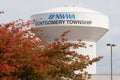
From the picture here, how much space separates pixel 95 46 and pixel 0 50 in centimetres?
3340

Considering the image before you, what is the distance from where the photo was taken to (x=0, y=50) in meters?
20.0

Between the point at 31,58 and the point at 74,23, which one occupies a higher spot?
the point at 74,23

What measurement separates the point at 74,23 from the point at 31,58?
29701mm

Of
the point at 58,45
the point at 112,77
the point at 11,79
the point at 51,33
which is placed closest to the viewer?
the point at 11,79

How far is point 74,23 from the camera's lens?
5000 cm

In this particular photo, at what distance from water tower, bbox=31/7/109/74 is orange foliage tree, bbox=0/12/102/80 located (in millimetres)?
27554

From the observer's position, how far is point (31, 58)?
2052cm

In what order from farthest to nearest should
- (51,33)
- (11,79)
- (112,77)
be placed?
(112,77), (51,33), (11,79)

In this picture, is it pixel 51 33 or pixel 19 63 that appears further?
pixel 51 33

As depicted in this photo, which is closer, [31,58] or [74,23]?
[31,58]

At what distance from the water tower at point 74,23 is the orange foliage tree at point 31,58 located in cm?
2755

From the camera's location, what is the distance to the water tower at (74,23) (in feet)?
164

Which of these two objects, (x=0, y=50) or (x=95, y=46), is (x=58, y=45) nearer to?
(x=0, y=50)

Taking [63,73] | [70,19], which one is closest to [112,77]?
[70,19]
